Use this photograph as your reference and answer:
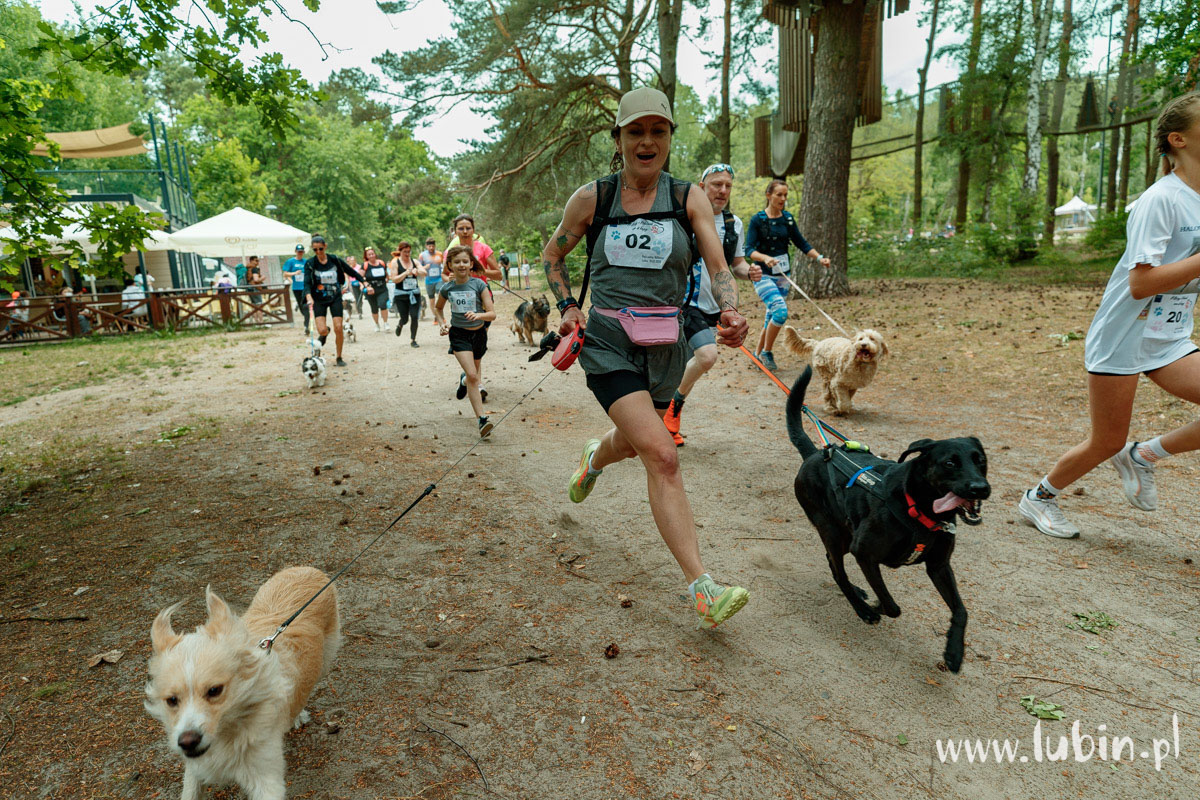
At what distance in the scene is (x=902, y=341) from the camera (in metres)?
10.9

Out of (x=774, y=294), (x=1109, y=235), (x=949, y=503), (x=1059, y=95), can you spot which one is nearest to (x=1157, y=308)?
(x=949, y=503)

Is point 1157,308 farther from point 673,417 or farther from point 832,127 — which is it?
point 832,127

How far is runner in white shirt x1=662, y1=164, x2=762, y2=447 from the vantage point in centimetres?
581

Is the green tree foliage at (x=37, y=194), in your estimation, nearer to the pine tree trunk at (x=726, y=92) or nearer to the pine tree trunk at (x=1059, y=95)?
the pine tree trunk at (x=726, y=92)

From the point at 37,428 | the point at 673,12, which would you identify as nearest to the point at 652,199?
the point at 37,428

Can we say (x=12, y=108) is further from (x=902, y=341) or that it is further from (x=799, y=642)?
(x=902, y=341)

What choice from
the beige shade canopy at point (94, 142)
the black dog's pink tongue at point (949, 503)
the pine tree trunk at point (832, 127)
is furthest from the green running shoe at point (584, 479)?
the beige shade canopy at point (94, 142)

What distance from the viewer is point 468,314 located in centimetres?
732

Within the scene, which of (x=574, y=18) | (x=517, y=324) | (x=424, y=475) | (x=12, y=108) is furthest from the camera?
(x=574, y=18)

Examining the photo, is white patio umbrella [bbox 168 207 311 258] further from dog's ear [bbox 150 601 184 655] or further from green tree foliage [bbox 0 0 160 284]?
dog's ear [bbox 150 601 184 655]

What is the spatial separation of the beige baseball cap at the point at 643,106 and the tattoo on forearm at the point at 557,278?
0.84 m

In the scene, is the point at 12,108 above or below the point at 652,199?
above

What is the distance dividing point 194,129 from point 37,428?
5788 cm

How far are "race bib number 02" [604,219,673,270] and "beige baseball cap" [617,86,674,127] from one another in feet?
1.59
